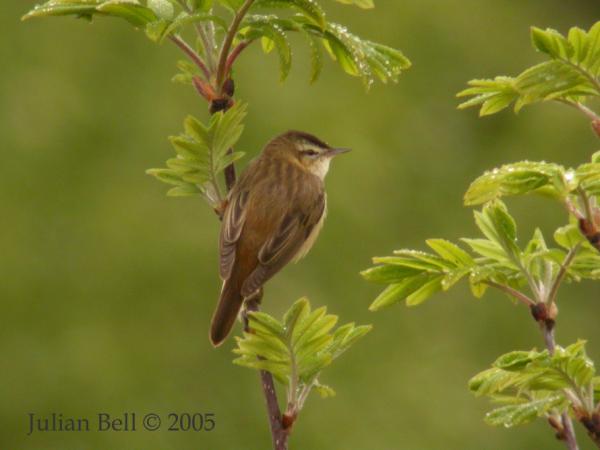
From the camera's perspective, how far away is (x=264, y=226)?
4.04m

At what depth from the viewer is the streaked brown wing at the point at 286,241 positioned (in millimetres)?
3619

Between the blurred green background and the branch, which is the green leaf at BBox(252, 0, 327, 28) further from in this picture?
the blurred green background

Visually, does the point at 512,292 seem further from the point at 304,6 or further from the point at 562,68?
the point at 304,6

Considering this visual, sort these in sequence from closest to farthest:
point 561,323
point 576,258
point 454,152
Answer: point 576,258
point 561,323
point 454,152

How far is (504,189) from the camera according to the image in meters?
2.01

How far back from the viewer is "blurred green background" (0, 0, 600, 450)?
10102mm

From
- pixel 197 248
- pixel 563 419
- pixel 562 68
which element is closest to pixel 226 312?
pixel 563 419

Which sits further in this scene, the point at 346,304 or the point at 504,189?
the point at 346,304

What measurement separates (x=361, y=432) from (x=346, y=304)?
1344 mm

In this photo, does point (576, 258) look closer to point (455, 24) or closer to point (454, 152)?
point (454, 152)

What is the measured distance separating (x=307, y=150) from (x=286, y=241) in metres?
1.13

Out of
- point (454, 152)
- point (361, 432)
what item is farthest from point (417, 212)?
point (361, 432)

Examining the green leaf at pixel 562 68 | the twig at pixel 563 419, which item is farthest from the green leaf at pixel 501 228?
the green leaf at pixel 562 68

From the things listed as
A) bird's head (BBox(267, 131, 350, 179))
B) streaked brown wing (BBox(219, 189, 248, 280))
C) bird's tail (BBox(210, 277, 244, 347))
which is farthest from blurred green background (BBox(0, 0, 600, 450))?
bird's tail (BBox(210, 277, 244, 347))
